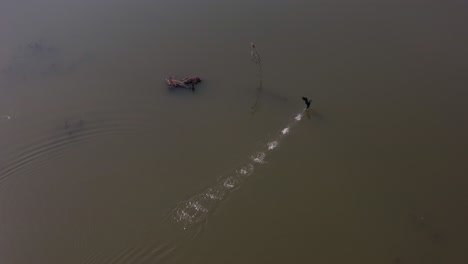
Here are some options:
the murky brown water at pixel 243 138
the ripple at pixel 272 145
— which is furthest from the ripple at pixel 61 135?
the ripple at pixel 272 145

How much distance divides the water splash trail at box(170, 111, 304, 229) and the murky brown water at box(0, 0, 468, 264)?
0.09ft

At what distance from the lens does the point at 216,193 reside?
8023 mm

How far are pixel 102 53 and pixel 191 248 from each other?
585 cm

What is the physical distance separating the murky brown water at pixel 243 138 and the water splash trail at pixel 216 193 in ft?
0.09

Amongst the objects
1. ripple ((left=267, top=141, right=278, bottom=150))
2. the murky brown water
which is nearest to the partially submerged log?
the murky brown water

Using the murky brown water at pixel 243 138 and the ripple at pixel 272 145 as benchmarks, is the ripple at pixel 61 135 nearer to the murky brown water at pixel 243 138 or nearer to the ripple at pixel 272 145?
the murky brown water at pixel 243 138

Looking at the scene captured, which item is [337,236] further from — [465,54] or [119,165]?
[465,54]

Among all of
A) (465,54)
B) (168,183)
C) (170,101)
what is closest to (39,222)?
(168,183)

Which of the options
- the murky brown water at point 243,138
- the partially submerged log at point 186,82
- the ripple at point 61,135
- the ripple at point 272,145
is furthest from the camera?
the partially submerged log at point 186,82

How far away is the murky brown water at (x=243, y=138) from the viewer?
745cm

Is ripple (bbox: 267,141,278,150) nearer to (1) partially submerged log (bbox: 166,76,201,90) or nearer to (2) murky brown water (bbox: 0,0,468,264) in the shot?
(2) murky brown water (bbox: 0,0,468,264)

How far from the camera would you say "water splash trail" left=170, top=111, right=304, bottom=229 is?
25.3ft

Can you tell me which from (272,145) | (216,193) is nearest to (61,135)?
(216,193)

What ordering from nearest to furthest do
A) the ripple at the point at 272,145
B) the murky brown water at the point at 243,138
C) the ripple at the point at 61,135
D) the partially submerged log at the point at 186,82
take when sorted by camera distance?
the murky brown water at the point at 243,138
the ripple at the point at 272,145
the ripple at the point at 61,135
the partially submerged log at the point at 186,82
